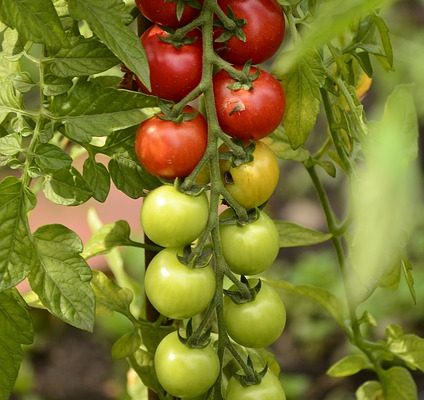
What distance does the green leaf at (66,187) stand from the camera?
67 centimetres

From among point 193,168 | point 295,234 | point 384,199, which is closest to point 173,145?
point 193,168

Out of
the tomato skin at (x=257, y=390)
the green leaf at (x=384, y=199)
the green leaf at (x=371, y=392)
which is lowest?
the green leaf at (x=371, y=392)

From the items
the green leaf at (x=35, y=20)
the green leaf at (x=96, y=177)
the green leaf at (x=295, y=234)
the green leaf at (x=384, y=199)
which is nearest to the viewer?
the green leaf at (x=384, y=199)

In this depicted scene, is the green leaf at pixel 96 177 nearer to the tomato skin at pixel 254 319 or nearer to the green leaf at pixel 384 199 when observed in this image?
the tomato skin at pixel 254 319

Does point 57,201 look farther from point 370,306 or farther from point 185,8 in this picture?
point 370,306

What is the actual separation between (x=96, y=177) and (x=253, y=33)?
0.18 meters

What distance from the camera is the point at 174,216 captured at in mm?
624

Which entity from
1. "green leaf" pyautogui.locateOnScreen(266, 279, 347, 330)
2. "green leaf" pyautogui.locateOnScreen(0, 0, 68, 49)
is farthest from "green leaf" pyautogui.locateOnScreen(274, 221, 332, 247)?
"green leaf" pyautogui.locateOnScreen(0, 0, 68, 49)

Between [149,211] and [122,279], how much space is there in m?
0.45

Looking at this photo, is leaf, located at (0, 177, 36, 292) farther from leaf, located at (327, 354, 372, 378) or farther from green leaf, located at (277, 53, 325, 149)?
leaf, located at (327, 354, 372, 378)

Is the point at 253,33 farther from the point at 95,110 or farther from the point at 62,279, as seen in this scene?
the point at 62,279

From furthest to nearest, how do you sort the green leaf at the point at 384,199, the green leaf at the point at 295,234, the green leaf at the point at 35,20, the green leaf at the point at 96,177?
the green leaf at the point at 295,234 < the green leaf at the point at 96,177 < the green leaf at the point at 35,20 < the green leaf at the point at 384,199

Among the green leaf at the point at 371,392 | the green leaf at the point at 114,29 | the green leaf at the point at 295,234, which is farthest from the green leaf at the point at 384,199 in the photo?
the green leaf at the point at 371,392

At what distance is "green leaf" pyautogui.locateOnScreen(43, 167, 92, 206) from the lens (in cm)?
67
